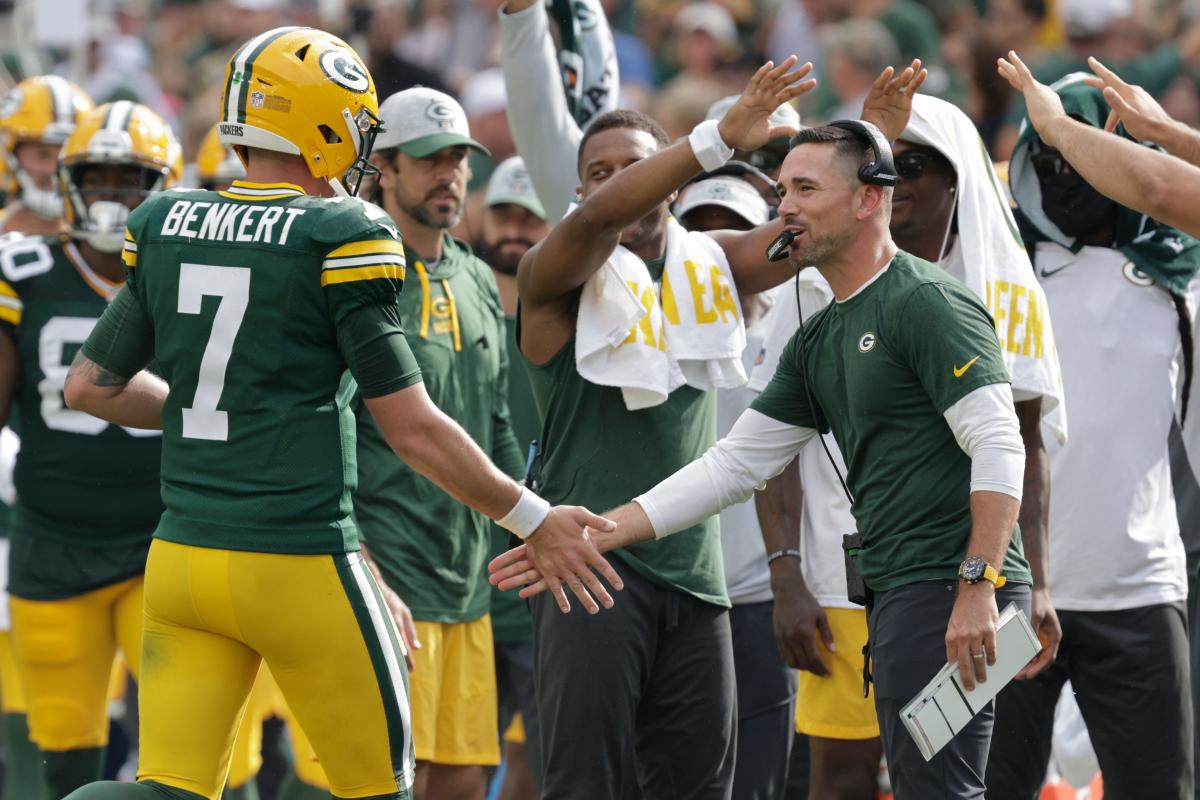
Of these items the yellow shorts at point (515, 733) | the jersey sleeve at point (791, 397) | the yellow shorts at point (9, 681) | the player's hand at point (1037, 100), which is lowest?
the yellow shorts at point (515, 733)

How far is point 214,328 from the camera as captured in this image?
4.27 metres

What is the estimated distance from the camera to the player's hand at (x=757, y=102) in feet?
15.4

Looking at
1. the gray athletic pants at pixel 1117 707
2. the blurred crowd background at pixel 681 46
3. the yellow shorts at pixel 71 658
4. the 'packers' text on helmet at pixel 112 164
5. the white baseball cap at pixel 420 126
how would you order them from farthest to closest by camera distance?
the blurred crowd background at pixel 681 46 → the 'packers' text on helmet at pixel 112 164 → the yellow shorts at pixel 71 658 → the white baseball cap at pixel 420 126 → the gray athletic pants at pixel 1117 707

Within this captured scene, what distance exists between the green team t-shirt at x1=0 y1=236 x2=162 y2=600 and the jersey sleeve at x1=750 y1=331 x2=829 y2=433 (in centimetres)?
257

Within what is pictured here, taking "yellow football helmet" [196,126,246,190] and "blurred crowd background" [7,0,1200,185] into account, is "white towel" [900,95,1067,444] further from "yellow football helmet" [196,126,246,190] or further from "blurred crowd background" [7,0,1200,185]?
"blurred crowd background" [7,0,1200,185]

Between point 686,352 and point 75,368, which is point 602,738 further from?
point 75,368

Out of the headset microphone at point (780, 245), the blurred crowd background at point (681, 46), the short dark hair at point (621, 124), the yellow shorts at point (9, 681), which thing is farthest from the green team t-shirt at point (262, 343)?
the blurred crowd background at point (681, 46)

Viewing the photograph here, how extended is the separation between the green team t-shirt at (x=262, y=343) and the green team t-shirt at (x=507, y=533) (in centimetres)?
257

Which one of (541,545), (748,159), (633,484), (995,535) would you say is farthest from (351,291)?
(748,159)

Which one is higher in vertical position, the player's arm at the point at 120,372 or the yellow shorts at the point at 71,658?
the player's arm at the point at 120,372

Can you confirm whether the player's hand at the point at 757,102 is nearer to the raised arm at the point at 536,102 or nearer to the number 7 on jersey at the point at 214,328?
the number 7 on jersey at the point at 214,328

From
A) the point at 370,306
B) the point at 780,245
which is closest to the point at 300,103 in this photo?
the point at 370,306

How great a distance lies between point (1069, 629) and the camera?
18.3 ft

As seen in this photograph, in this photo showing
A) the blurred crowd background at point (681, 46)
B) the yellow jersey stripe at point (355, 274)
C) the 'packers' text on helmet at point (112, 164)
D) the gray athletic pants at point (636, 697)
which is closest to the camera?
the yellow jersey stripe at point (355, 274)
